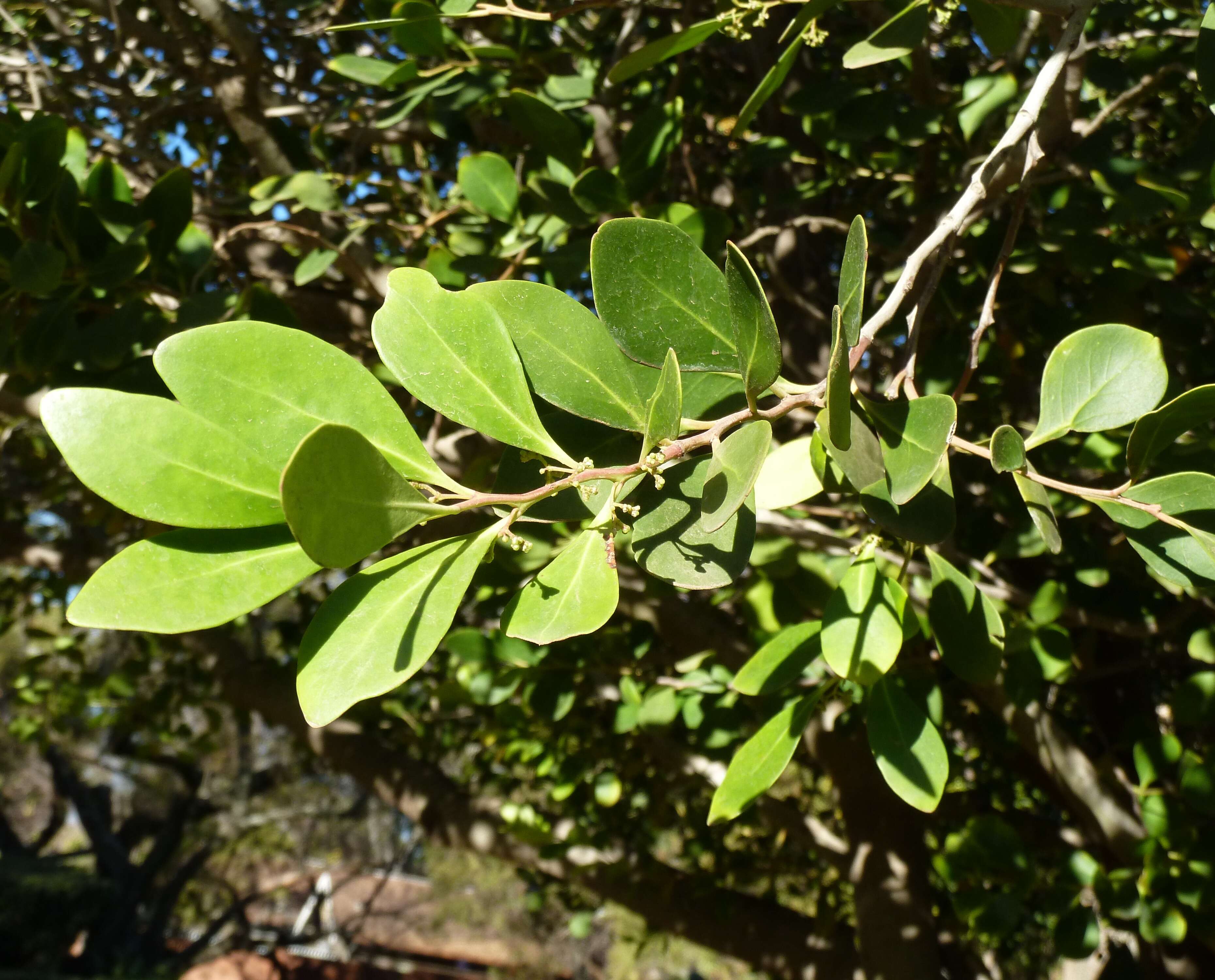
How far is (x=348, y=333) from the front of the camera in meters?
2.15

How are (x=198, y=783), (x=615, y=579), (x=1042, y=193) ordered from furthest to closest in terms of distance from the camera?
(x=198, y=783) → (x=1042, y=193) → (x=615, y=579)

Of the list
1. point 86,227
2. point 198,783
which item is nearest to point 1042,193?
point 86,227

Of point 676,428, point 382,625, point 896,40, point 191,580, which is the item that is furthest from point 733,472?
point 896,40

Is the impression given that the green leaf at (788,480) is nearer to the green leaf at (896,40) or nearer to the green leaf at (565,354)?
the green leaf at (565,354)

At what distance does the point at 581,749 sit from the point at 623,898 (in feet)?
1.60

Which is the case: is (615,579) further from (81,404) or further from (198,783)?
(198,783)

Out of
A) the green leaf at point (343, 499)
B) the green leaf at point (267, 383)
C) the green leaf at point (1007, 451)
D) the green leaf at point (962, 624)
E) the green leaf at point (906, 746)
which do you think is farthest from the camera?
the green leaf at point (962, 624)

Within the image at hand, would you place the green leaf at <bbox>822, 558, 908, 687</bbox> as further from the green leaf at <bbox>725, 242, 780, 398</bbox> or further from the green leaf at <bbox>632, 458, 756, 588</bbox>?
the green leaf at <bbox>725, 242, 780, 398</bbox>

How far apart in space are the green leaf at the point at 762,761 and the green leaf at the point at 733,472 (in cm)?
37

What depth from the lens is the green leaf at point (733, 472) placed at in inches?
23.8

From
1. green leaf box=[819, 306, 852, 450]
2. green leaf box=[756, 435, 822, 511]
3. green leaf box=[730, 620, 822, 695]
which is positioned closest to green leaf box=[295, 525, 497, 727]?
green leaf box=[819, 306, 852, 450]

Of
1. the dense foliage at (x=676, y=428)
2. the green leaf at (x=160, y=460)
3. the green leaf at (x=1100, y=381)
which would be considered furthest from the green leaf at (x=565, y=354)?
the green leaf at (x=1100, y=381)

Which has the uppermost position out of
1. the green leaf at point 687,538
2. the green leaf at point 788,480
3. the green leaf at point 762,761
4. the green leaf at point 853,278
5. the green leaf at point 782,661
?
the green leaf at point 853,278

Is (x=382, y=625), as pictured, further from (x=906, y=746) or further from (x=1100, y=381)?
(x=1100, y=381)
